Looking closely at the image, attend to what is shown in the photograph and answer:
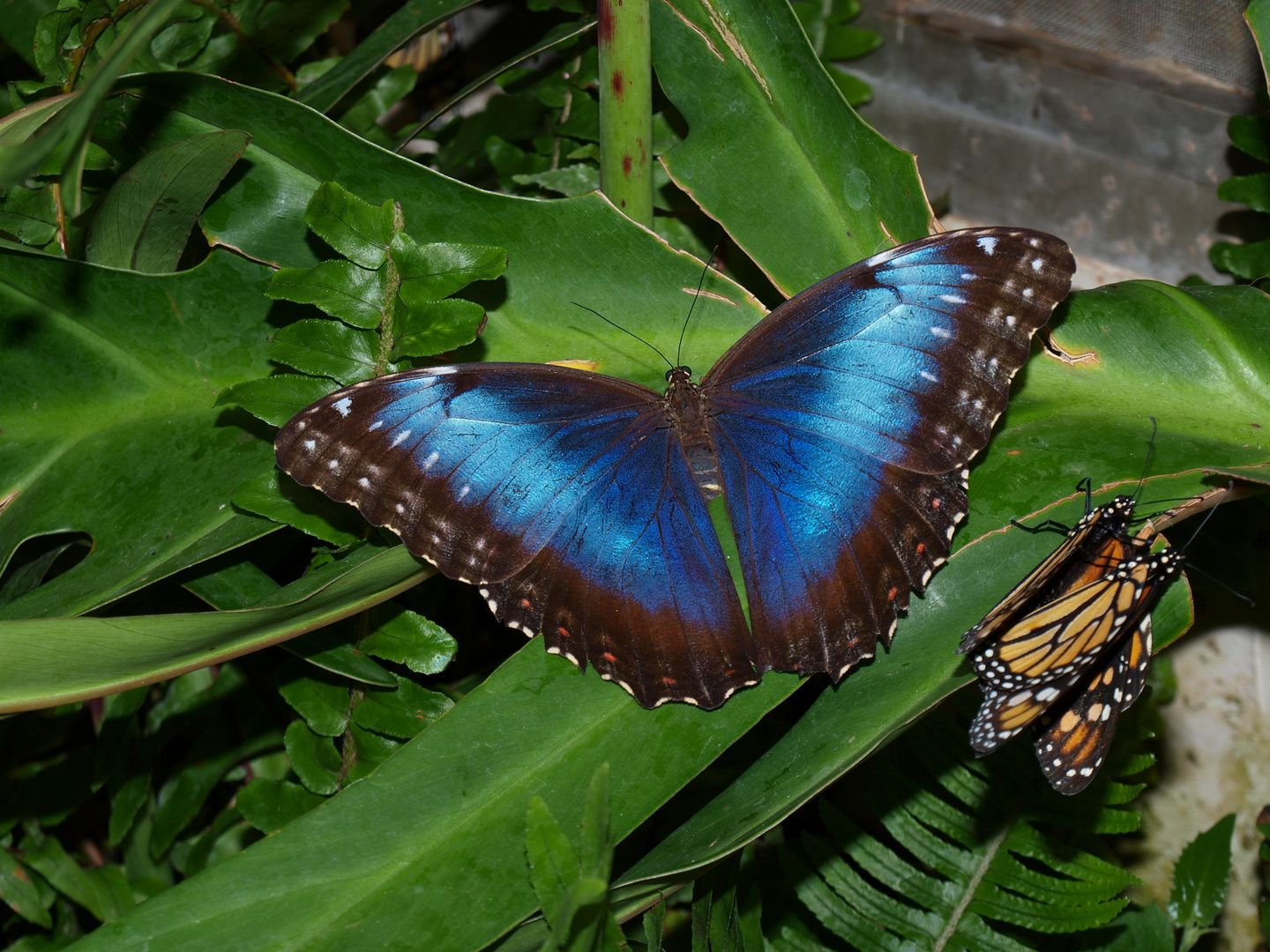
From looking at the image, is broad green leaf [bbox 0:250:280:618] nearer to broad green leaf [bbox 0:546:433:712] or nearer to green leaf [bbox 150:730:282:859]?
broad green leaf [bbox 0:546:433:712]

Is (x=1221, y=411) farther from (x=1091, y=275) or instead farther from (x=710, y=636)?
(x=1091, y=275)

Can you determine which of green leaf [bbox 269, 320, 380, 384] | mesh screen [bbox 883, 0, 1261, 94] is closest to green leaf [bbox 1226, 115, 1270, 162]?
mesh screen [bbox 883, 0, 1261, 94]

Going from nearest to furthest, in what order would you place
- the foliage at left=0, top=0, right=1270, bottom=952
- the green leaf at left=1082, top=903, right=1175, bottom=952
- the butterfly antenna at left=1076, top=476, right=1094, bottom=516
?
the foliage at left=0, top=0, right=1270, bottom=952 → the butterfly antenna at left=1076, top=476, right=1094, bottom=516 → the green leaf at left=1082, top=903, right=1175, bottom=952

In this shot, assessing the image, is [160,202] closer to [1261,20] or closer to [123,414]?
[123,414]

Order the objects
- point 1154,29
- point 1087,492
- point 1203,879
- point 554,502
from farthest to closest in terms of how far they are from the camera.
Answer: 1. point 1154,29
2. point 1203,879
3. point 554,502
4. point 1087,492

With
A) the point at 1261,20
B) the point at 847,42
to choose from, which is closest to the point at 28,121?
the point at 1261,20

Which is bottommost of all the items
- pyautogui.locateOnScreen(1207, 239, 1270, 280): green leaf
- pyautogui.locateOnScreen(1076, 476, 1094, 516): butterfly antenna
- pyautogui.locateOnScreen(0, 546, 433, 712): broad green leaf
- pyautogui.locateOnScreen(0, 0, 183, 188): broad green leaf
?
pyautogui.locateOnScreen(1207, 239, 1270, 280): green leaf
